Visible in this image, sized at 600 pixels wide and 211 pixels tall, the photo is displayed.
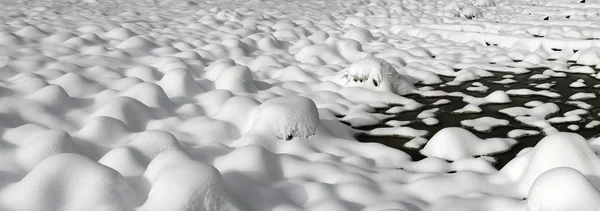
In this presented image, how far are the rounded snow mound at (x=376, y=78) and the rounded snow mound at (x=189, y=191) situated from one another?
1663mm

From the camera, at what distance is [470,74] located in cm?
352

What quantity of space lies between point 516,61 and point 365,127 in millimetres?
1852

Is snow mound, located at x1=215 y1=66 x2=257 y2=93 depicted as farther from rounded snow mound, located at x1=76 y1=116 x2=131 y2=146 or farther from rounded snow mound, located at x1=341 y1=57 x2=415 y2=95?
rounded snow mound, located at x1=76 y1=116 x2=131 y2=146

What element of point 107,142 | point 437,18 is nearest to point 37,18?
point 107,142

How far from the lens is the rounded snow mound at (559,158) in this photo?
6.28 feet

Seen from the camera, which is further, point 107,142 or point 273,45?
point 273,45

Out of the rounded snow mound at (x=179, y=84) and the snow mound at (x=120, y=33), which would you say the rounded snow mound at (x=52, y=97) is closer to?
the rounded snow mound at (x=179, y=84)

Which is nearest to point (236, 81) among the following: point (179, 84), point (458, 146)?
point (179, 84)

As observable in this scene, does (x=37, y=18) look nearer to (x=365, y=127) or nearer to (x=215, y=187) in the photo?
(x=365, y=127)

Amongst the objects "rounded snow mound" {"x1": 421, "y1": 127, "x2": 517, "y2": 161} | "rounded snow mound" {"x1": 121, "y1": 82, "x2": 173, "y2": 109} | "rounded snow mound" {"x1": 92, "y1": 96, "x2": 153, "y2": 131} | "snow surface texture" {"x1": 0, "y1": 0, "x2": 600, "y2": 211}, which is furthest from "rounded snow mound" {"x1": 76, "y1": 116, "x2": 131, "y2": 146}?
"rounded snow mound" {"x1": 421, "y1": 127, "x2": 517, "y2": 161}

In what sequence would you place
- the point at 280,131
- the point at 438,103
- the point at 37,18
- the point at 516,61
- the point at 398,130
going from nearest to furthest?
1. the point at 280,131
2. the point at 398,130
3. the point at 438,103
4. the point at 516,61
5. the point at 37,18

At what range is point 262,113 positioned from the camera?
2385 millimetres

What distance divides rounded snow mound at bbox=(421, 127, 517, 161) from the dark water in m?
0.04

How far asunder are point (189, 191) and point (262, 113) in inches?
32.4
